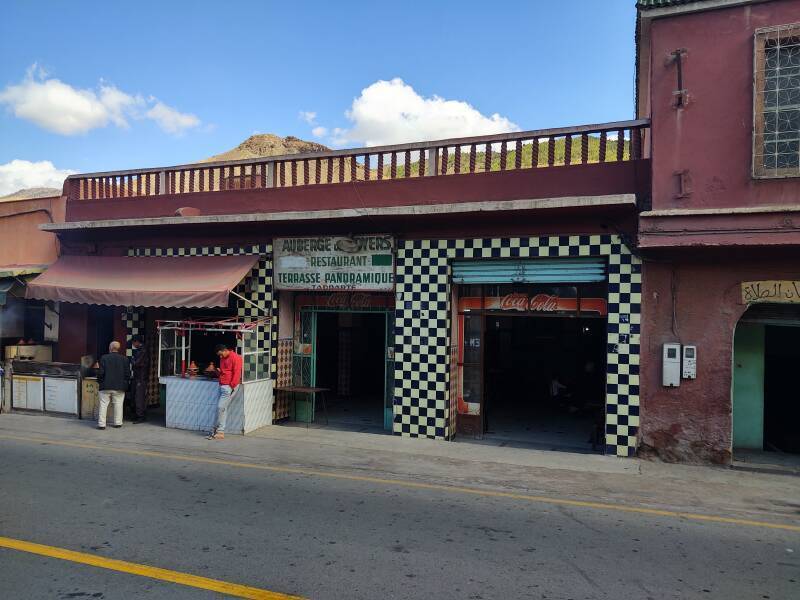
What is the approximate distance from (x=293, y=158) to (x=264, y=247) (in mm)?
1868

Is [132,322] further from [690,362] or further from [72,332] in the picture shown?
[690,362]

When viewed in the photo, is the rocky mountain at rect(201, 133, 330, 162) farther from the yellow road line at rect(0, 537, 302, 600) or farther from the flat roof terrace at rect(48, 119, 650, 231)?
the yellow road line at rect(0, 537, 302, 600)

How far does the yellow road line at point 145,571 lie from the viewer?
180 inches

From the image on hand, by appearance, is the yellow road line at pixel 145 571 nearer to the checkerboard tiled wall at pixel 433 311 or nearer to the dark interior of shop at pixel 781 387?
the checkerboard tiled wall at pixel 433 311

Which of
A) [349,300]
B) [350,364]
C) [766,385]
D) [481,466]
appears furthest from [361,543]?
[350,364]

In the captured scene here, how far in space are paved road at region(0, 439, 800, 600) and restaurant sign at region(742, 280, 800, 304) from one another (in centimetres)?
364

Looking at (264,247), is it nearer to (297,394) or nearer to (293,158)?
(293,158)

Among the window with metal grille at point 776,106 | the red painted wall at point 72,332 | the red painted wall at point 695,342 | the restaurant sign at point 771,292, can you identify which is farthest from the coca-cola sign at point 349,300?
the window with metal grille at point 776,106

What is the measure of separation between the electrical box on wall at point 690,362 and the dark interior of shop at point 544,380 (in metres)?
1.95

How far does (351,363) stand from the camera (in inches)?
608

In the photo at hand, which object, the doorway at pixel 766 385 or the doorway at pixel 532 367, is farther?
the doorway at pixel 532 367

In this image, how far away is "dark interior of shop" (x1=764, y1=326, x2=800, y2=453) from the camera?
10.5m

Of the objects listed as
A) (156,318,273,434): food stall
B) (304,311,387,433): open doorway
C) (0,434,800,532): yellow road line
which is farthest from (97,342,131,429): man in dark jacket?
(304,311,387,433): open doorway

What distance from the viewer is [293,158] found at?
11.8m
